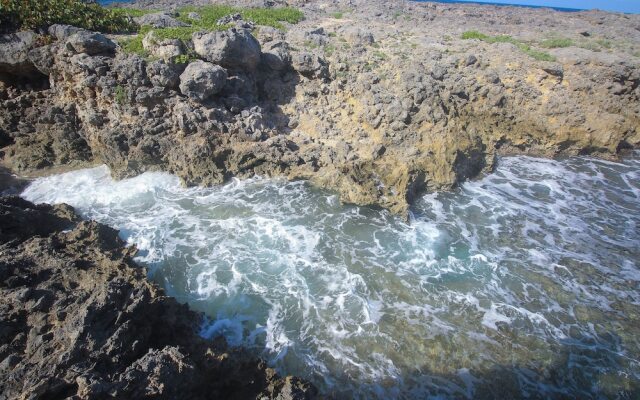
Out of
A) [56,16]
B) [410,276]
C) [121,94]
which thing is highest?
[56,16]

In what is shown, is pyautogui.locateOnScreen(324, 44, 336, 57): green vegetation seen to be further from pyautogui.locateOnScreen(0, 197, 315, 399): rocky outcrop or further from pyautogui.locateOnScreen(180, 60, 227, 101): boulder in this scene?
pyautogui.locateOnScreen(0, 197, 315, 399): rocky outcrop

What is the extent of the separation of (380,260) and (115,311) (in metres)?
7.08

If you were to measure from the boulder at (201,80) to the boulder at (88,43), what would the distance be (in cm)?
375

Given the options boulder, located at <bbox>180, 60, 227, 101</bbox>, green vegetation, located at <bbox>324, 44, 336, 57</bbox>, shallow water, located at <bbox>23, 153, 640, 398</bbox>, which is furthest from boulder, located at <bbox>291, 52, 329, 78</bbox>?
shallow water, located at <bbox>23, 153, 640, 398</bbox>

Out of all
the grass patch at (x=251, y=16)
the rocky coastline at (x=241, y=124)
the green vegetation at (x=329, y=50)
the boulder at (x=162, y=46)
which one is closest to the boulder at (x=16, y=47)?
the rocky coastline at (x=241, y=124)

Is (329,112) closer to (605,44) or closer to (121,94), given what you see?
(121,94)

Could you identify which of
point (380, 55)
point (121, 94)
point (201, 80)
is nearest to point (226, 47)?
point (201, 80)

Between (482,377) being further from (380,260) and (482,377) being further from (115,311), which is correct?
(115,311)

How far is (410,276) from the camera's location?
1050 centimetres

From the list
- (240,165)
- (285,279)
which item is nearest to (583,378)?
(285,279)

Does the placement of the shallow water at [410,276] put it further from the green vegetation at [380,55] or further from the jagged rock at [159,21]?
the jagged rock at [159,21]

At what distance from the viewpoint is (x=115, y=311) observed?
653cm

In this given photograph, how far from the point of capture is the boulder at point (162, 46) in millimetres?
14770

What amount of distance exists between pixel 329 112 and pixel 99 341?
1284 cm
